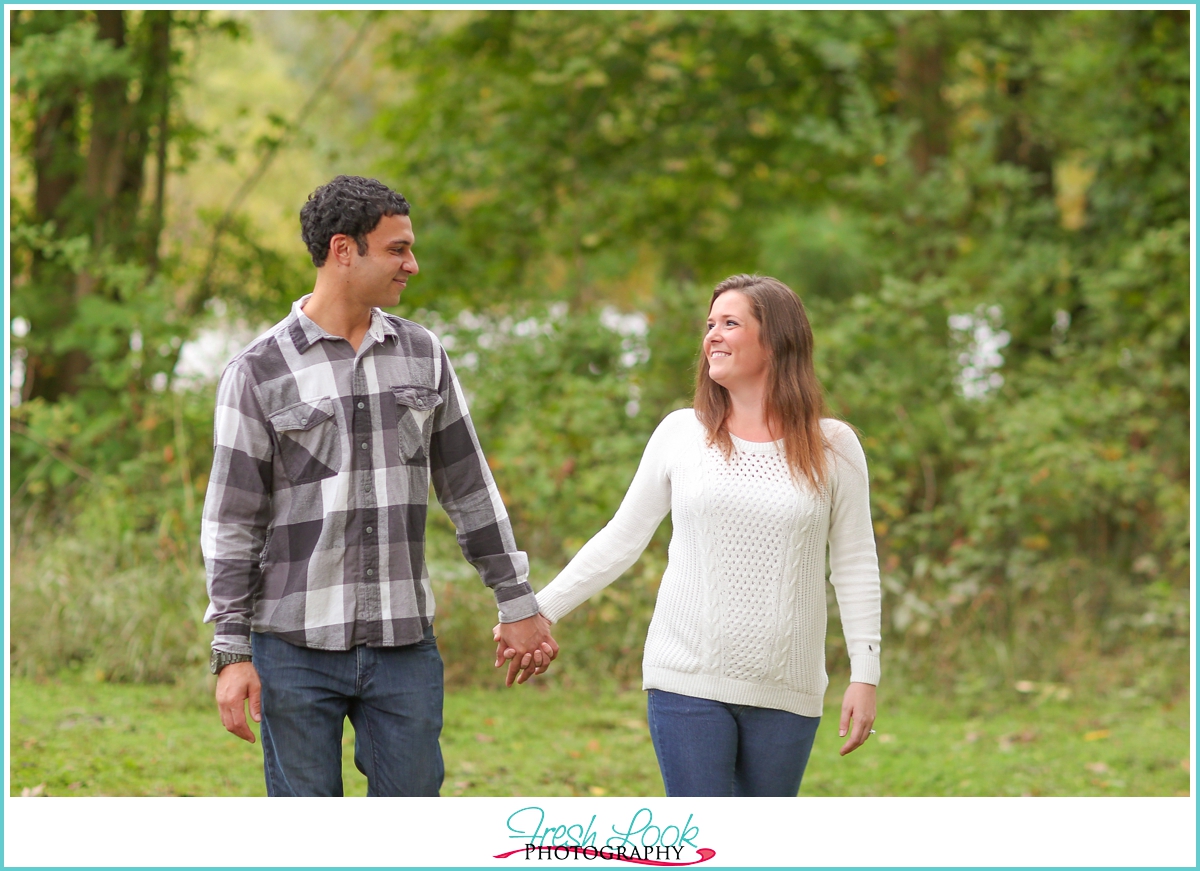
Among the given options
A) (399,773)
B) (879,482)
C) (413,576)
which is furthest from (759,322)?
(879,482)

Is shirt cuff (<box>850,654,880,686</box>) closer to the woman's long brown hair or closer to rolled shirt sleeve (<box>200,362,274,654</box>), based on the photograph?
the woman's long brown hair

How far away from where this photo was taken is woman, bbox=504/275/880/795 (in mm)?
2676

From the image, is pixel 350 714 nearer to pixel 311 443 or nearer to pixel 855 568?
pixel 311 443

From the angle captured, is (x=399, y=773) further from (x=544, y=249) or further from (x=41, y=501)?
(x=544, y=249)

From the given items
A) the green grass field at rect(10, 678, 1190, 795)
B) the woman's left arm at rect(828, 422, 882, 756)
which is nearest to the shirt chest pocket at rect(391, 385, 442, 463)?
the woman's left arm at rect(828, 422, 882, 756)

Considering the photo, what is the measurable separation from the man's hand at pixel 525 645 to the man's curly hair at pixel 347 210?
3.39 feet

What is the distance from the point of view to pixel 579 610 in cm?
639

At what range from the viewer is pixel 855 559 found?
2.77m

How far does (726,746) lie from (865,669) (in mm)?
400

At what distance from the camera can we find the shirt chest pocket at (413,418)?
2.65m

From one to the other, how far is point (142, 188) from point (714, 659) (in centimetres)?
668

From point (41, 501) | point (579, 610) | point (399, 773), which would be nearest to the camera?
point (399, 773)

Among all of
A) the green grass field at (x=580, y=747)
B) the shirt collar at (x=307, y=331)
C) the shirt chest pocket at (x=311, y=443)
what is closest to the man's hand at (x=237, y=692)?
the shirt chest pocket at (x=311, y=443)

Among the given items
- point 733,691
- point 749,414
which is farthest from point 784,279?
point 733,691
